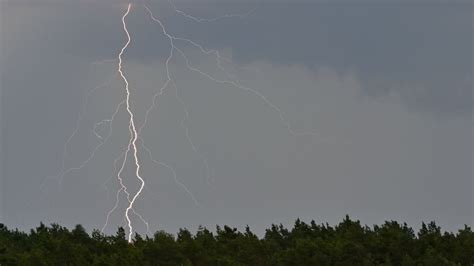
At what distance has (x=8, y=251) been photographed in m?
51.2

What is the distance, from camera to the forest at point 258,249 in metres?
44.4

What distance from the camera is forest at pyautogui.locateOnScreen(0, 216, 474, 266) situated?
44.4m

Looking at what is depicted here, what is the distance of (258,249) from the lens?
46.6 metres

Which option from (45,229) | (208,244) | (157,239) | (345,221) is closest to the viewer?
(157,239)

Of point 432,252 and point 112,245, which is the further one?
point 112,245

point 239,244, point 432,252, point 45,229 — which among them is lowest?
point 432,252

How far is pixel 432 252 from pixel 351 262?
3.02 m

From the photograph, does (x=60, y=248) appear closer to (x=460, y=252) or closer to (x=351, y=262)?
(x=351, y=262)

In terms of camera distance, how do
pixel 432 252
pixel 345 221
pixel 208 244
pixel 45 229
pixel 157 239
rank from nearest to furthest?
pixel 432 252
pixel 157 239
pixel 208 244
pixel 345 221
pixel 45 229

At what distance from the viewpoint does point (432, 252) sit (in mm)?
44000

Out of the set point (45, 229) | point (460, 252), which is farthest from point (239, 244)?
point (45, 229)

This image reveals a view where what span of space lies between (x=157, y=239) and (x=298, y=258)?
6135 mm

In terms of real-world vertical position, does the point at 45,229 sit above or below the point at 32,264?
above

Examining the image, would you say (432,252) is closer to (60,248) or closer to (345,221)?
(345,221)
